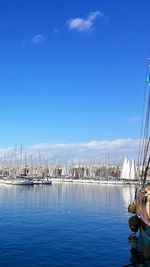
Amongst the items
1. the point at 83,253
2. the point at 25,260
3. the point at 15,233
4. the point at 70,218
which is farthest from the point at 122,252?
the point at 70,218

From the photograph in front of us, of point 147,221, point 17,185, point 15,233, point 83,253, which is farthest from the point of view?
point 17,185

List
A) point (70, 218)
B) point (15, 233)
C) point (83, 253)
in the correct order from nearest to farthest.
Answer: point (83, 253)
point (15, 233)
point (70, 218)

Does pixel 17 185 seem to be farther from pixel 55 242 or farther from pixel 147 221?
pixel 147 221

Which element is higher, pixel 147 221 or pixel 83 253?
pixel 147 221

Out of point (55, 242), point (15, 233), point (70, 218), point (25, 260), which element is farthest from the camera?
point (70, 218)

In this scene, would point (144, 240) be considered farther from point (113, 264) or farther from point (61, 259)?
point (61, 259)

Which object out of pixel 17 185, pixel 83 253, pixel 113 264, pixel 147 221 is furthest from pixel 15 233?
pixel 17 185

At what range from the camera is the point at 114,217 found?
224 feet

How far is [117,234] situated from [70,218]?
52.2 feet

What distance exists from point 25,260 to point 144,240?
454 inches

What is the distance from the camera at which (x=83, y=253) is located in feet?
130

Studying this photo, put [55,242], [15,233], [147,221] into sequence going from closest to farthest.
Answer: [147,221] < [55,242] < [15,233]

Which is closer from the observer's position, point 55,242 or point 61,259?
point 61,259

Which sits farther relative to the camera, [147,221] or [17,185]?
[17,185]
